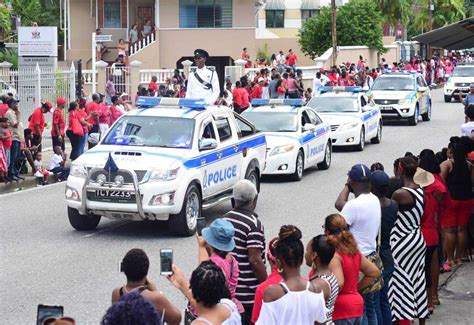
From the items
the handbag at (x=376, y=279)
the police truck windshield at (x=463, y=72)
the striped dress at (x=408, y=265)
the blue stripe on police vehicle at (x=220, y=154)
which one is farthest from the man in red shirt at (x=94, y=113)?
the police truck windshield at (x=463, y=72)

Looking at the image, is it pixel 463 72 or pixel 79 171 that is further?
pixel 463 72

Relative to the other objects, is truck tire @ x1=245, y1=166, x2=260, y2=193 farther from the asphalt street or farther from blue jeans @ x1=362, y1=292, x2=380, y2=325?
blue jeans @ x1=362, y1=292, x2=380, y2=325

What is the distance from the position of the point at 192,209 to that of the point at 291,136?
6397 millimetres

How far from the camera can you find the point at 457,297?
11797 mm

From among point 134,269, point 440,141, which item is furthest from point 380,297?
point 440,141

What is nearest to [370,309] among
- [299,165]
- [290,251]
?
[290,251]

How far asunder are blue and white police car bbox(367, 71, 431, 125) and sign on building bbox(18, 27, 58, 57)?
10248 mm

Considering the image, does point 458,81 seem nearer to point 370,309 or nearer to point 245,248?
point 370,309

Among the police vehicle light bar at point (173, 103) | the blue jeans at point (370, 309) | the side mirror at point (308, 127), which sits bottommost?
the blue jeans at point (370, 309)

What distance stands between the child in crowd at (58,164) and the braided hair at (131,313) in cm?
1672

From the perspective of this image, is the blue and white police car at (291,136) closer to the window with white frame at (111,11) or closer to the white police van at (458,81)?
the white police van at (458,81)

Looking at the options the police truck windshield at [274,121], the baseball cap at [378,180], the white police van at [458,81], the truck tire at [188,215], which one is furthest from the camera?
the white police van at [458,81]

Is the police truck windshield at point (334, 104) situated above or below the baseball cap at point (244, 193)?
above

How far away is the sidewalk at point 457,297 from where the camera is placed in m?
10.9
